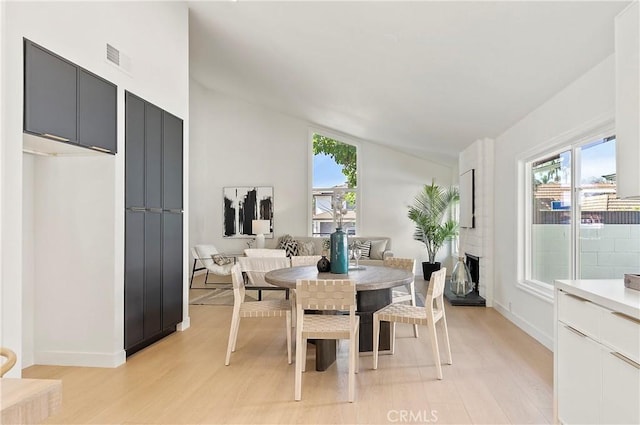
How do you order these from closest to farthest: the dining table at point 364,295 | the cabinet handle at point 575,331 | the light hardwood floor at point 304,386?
the cabinet handle at point 575,331
the light hardwood floor at point 304,386
the dining table at point 364,295

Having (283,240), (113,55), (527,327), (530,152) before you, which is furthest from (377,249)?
(113,55)

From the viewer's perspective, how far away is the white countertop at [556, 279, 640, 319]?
5.59ft

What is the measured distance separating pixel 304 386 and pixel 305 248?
5.53 m

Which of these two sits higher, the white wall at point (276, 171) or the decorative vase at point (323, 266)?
the white wall at point (276, 171)

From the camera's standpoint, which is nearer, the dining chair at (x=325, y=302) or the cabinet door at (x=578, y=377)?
the cabinet door at (x=578, y=377)

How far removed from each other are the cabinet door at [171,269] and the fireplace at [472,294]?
12.0 ft

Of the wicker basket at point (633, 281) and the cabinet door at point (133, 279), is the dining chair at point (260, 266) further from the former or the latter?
the wicker basket at point (633, 281)

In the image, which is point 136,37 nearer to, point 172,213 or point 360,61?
point 172,213

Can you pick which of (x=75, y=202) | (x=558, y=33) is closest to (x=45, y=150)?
(x=75, y=202)

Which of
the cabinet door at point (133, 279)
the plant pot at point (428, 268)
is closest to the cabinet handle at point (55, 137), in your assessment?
the cabinet door at point (133, 279)

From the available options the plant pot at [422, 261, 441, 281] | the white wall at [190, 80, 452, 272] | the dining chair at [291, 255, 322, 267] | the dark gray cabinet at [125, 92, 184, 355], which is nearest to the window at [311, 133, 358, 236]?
the white wall at [190, 80, 452, 272]

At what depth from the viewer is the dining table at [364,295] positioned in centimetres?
337

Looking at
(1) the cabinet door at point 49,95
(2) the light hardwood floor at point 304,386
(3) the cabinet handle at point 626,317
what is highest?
A: (1) the cabinet door at point 49,95

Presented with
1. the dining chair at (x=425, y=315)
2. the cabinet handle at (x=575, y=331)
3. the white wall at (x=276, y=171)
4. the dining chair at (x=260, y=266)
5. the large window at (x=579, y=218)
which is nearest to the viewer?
the cabinet handle at (x=575, y=331)
